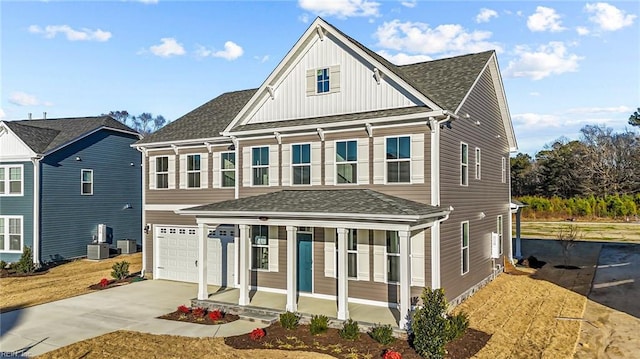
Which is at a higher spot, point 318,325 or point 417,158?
point 417,158

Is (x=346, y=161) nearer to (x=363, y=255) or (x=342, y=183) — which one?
(x=342, y=183)

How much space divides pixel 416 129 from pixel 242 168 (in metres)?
6.86

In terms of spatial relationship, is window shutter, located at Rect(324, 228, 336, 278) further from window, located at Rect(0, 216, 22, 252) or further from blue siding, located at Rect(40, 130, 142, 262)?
window, located at Rect(0, 216, 22, 252)

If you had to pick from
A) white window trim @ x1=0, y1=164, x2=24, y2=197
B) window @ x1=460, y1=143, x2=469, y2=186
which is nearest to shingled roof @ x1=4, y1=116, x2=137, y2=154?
white window trim @ x1=0, y1=164, x2=24, y2=197

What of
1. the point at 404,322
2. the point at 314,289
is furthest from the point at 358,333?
the point at 314,289

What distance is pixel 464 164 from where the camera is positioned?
51.2 feet

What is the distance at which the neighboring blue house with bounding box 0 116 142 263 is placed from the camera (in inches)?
910

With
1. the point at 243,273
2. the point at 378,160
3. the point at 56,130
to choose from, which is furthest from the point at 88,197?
the point at 378,160

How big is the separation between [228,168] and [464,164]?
29.5 ft

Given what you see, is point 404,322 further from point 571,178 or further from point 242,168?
point 571,178

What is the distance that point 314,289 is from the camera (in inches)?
591

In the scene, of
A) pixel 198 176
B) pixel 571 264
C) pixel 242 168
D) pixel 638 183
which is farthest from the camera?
pixel 638 183

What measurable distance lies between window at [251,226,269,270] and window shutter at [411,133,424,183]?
560cm

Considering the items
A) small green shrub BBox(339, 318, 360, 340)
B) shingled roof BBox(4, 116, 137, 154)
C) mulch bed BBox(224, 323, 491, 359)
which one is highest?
shingled roof BBox(4, 116, 137, 154)
